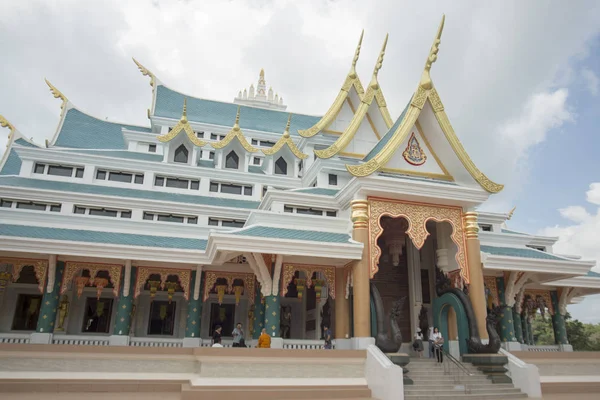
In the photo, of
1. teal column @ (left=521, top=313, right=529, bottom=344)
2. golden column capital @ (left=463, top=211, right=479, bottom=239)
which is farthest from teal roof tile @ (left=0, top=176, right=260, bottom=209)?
teal column @ (left=521, top=313, right=529, bottom=344)

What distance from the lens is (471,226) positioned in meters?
12.8

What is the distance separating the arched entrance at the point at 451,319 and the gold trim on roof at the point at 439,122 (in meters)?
3.38

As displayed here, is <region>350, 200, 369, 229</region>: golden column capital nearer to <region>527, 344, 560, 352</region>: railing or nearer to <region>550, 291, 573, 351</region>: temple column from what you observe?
<region>527, 344, 560, 352</region>: railing

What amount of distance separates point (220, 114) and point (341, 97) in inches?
310

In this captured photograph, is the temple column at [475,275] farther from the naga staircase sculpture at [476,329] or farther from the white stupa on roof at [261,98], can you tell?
the white stupa on roof at [261,98]

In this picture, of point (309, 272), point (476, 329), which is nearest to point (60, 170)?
point (309, 272)

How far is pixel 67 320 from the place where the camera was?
568 inches

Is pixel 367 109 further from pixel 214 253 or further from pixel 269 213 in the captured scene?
pixel 214 253

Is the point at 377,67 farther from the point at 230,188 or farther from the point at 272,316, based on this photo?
the point at 272,316

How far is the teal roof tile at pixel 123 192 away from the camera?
52.4 ft

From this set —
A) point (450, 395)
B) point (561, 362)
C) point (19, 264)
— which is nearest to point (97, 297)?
point (19, 264)

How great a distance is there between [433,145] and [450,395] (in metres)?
7.30

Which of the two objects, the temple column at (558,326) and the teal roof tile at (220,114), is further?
the teal roof tile at (220,114)

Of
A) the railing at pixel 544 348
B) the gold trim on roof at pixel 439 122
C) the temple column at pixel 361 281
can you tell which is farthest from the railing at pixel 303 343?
the railing at pixel 544 348
